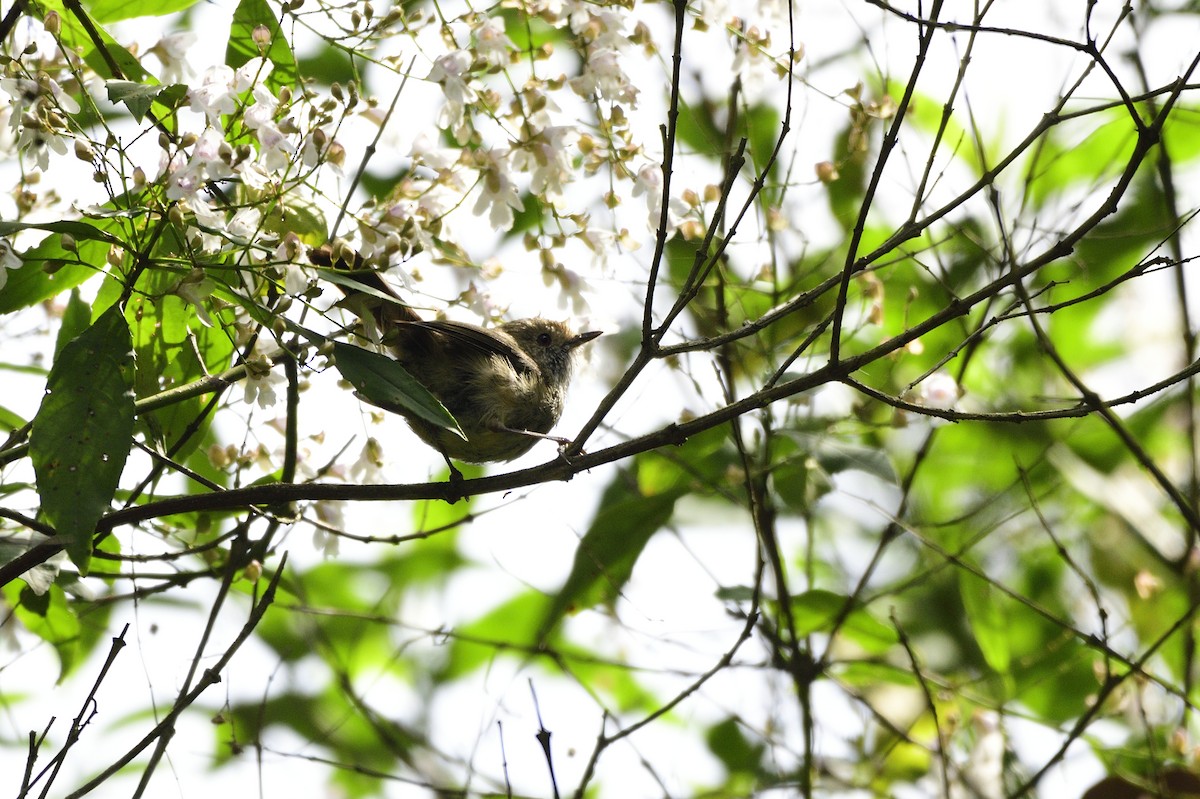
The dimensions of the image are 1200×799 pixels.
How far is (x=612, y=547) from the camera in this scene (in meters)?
4.23

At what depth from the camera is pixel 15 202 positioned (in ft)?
10.9

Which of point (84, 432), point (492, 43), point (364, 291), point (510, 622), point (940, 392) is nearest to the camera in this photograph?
point (84, 432)

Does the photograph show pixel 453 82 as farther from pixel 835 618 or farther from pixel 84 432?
pixel 835 618

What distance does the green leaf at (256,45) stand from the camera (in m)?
3.15

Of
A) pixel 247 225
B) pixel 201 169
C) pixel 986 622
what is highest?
pixel 986 622

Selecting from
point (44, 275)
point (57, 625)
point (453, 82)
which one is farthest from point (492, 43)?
point (57, 625)

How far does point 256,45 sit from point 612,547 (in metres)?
2.02

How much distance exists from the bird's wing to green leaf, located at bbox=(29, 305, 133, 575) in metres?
1.04

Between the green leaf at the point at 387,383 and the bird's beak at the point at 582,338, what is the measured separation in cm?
147

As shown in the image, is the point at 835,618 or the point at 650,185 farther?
the point at 835,618

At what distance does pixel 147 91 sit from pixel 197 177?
0.19 metres

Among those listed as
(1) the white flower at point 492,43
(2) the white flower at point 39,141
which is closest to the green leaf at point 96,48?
(2) the white flower at point 39,141

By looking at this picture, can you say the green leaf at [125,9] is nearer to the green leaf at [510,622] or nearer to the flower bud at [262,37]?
the flower bud at [262,37]

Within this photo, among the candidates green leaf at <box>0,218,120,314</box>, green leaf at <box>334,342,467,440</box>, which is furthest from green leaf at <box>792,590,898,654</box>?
green leaf at <box>0,218,120,314</box>
